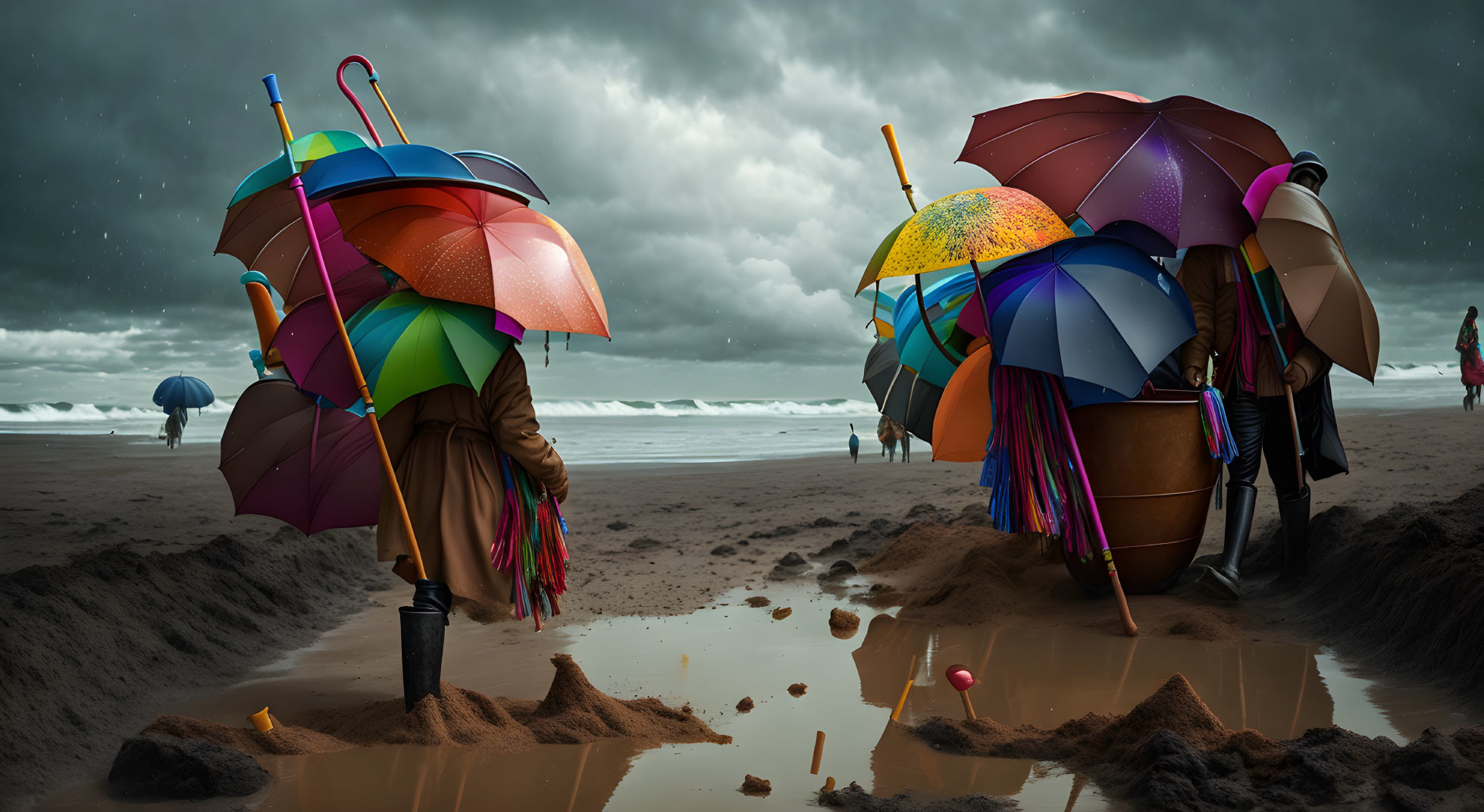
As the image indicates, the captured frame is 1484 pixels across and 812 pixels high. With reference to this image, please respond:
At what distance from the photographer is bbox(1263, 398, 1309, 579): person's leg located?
5316mm

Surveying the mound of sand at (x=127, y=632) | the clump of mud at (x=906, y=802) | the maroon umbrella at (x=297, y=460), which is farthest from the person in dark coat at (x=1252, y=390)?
the mound of sand at (x=127, y=632)

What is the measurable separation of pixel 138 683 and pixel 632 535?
17.1 ft

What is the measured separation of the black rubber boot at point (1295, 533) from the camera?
542 cm

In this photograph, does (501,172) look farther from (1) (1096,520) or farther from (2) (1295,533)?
(2) (1295,533)

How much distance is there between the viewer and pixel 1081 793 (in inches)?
113

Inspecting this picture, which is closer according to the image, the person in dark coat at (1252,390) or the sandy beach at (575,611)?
the sandy beach at (575,611)

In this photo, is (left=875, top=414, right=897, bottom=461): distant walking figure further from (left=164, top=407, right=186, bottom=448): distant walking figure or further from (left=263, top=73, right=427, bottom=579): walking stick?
(left=164, top=407, right=186, bottom=448): distant walking figure

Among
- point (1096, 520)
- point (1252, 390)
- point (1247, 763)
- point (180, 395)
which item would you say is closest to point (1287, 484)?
point (1252, 390)

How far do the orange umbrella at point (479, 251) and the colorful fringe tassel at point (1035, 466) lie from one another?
2475mm

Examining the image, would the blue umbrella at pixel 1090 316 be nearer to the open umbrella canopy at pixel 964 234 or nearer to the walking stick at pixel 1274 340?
the open umbrella canopy at pixel 964 234

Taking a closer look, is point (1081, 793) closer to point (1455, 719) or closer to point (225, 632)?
point (1455, 719)

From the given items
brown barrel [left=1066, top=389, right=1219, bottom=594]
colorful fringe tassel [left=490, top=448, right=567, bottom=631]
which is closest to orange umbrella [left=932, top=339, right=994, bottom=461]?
brown barrel [left=1066, top=389, right=1219, bottom=594]

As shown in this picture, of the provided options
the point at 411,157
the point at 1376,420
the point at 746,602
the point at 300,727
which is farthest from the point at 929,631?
the point at 1376,420

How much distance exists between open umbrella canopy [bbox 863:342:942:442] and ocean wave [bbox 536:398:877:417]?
3541cm
